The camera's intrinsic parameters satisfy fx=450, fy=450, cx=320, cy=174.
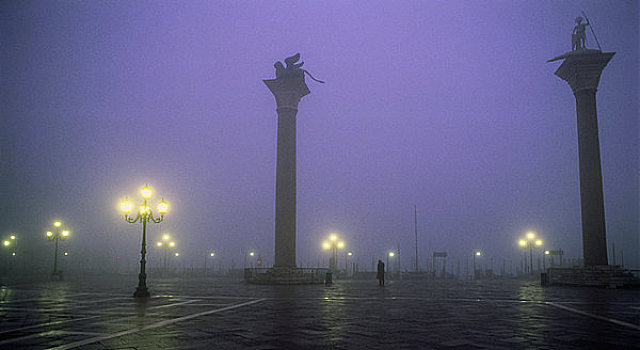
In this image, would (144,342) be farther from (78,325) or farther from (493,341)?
(493,341)

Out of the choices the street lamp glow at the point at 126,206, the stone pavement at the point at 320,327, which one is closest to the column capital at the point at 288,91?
the street lamp glow at the point at 126,206

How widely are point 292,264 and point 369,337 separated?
87.0 feet

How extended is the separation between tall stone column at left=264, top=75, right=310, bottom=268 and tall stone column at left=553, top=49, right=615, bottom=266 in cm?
2051

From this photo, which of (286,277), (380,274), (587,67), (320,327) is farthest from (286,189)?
(320,327)

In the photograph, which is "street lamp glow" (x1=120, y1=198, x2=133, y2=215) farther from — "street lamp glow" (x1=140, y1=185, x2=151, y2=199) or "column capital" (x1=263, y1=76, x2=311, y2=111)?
"column capital" (x1=263, y1=76, x2=311, y2=111)

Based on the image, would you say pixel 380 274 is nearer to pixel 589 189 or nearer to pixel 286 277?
pixel 286 277

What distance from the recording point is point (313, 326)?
33.2ft

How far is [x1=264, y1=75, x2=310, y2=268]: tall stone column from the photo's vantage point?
1359 inches

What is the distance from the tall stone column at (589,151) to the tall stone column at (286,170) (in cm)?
2051

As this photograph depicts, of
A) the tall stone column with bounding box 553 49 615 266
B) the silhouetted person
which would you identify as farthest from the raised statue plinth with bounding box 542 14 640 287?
the silhouetted person

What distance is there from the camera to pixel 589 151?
3173cm

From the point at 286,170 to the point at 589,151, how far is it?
21964mm

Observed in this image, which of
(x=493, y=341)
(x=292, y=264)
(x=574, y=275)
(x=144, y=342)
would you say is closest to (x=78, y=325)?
(x=144, y=342)

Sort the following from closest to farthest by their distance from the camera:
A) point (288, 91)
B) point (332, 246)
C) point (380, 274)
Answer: point (380, 274), point (288, 91), point (332, 246)
